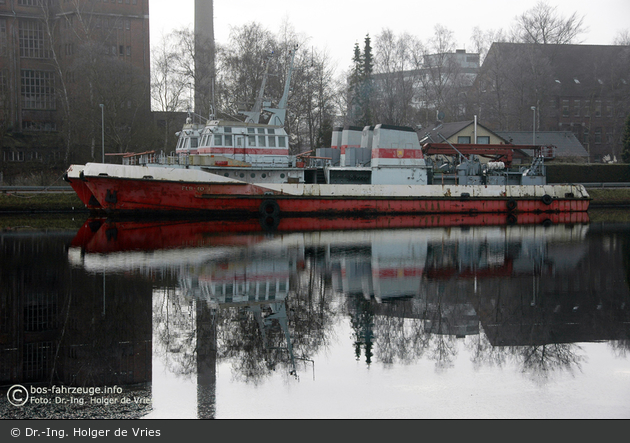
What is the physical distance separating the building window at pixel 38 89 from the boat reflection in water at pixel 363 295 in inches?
1419

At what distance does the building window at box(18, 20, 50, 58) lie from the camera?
52125 mm

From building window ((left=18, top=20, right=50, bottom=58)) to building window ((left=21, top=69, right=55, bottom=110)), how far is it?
141 cm

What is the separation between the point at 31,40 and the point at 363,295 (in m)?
50.5

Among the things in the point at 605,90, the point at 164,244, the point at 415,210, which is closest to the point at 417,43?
the point at 605,90

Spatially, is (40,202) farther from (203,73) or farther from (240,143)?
(203,73)

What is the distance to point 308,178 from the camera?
1175 inches

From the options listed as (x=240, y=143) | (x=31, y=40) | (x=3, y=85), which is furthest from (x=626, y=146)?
(x=3, y=85)

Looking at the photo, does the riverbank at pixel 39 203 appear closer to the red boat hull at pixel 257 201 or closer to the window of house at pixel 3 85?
the red boat hull at pixel 257 201

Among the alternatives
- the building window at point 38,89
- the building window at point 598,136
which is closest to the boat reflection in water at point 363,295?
the building window at point 38,89

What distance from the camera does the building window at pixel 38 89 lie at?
2061 inches

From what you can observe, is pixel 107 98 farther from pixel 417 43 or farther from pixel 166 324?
pixel 166 324

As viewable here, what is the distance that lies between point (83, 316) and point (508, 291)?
23.8 feet

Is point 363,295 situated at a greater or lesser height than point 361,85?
lesser

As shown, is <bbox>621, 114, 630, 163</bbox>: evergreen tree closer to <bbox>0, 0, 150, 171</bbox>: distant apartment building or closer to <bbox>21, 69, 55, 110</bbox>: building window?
<bbox>0, 0, 150, 171</bbox>: distant apartment building
